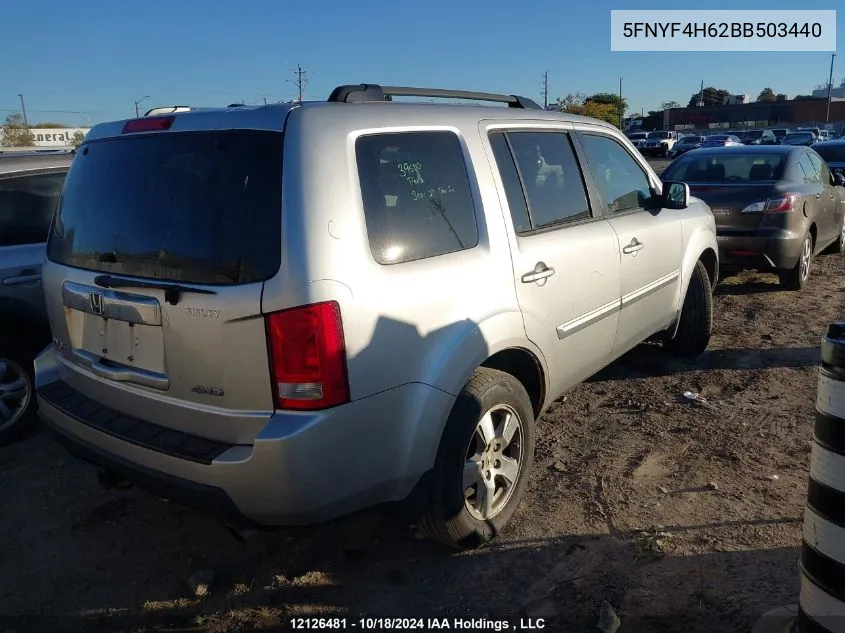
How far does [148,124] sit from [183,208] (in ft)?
1.74

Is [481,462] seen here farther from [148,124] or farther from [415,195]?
[148,124]

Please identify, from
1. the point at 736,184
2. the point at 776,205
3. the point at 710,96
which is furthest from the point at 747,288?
the point at 710,96

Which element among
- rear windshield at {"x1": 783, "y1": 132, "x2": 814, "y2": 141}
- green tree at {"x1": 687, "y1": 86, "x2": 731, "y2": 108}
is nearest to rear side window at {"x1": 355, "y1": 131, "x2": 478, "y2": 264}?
rear windshield at {"x1": 783, "y1": 132, "x2": 814, "y2": 141}

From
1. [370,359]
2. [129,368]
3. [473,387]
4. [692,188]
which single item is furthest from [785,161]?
[129,368]

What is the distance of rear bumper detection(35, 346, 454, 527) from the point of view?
2289 millimetres

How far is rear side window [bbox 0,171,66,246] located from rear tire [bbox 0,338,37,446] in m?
0.68

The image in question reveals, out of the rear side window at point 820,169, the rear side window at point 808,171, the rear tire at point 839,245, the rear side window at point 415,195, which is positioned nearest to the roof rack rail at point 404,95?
the rear side window at point 415,195

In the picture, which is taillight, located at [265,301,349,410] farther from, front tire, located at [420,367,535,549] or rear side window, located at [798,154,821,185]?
rear side window, located at [798,154,821,185]

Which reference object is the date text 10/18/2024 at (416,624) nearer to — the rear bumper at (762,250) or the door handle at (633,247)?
the door handle at (633,247)

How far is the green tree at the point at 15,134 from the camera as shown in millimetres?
43875

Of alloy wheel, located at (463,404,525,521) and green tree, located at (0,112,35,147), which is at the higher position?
green tree, located at (0,112,35,147)

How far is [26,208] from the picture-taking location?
4457 millimetres

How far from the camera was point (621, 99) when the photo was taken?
8800cm

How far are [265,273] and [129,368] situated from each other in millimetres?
814
